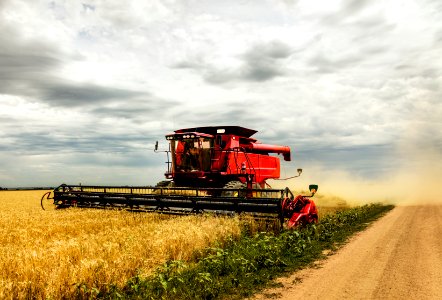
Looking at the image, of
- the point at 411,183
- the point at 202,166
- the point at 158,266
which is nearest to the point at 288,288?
the point at 158,266

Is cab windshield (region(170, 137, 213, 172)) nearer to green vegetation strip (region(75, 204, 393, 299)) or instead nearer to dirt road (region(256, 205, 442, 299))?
green vegetation strip (region(75, 204, 393, 299))

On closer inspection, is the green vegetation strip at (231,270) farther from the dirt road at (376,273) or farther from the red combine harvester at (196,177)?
the red combine harvester at (196,177)

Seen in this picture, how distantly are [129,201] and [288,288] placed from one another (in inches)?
356

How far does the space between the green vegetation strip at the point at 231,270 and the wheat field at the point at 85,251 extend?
0.27 meters

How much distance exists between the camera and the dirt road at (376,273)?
5473 mm

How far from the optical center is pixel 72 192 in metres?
16.0

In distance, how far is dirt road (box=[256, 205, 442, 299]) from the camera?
5.47 m

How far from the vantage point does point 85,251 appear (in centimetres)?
638

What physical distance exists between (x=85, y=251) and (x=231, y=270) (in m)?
2.68

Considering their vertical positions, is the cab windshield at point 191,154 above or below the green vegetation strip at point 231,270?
above

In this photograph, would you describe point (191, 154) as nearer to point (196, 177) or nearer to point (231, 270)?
point (196, 177)

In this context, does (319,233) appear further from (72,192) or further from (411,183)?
(411,183)

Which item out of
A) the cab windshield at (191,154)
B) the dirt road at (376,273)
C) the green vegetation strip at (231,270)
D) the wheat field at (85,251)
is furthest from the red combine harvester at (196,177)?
the dirt road at (376,273)

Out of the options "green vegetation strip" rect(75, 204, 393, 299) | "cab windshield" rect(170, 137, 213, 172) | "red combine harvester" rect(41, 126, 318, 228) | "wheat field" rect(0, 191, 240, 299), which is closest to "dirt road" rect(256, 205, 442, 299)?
"green vegetation strip" rect(75, 204, 393, 299)
